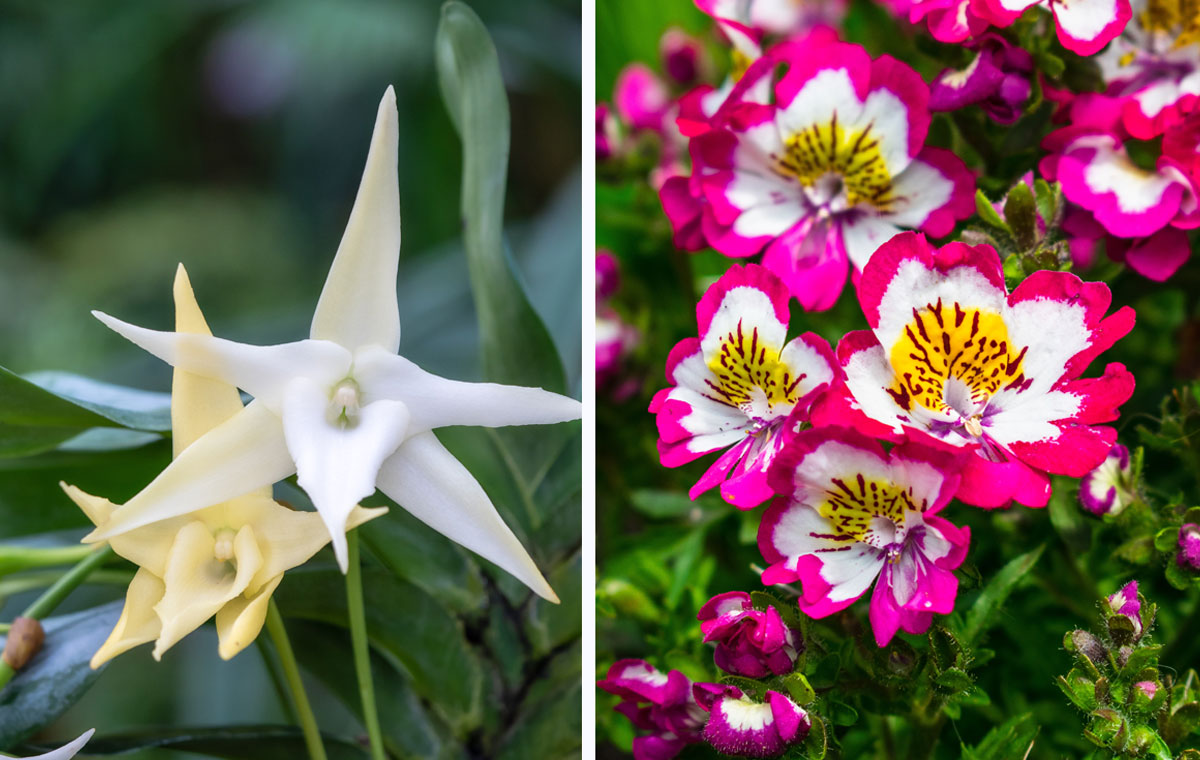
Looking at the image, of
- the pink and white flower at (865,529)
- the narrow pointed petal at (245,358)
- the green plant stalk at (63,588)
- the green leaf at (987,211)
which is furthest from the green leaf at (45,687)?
the green leaf at (987,211)

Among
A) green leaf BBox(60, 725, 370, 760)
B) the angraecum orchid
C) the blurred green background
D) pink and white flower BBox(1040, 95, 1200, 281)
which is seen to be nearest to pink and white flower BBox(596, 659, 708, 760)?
the angraecum orchid

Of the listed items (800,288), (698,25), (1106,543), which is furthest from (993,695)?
(698,25)

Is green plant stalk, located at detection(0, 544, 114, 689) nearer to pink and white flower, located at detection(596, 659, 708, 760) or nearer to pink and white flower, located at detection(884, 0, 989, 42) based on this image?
pink and white flower, located at detection(596, 659, 708, 760)

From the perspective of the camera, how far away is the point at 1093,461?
281 millimetres

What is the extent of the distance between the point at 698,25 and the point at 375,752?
49 centimetres

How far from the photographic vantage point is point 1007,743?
1.10 feet

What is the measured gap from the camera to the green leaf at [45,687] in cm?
33

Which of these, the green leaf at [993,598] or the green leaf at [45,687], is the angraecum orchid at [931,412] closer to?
the green leaf at [993,598]

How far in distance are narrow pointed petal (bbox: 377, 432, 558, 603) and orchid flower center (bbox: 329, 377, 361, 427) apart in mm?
17

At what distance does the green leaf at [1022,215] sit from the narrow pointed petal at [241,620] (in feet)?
0.84

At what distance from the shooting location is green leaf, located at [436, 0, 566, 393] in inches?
15.2

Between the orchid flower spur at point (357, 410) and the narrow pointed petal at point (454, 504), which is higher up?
the orchid flower spur at point (357, 410)

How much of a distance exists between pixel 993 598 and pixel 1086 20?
0.20 metres

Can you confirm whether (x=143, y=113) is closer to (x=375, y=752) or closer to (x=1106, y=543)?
(x=375, y=752)
